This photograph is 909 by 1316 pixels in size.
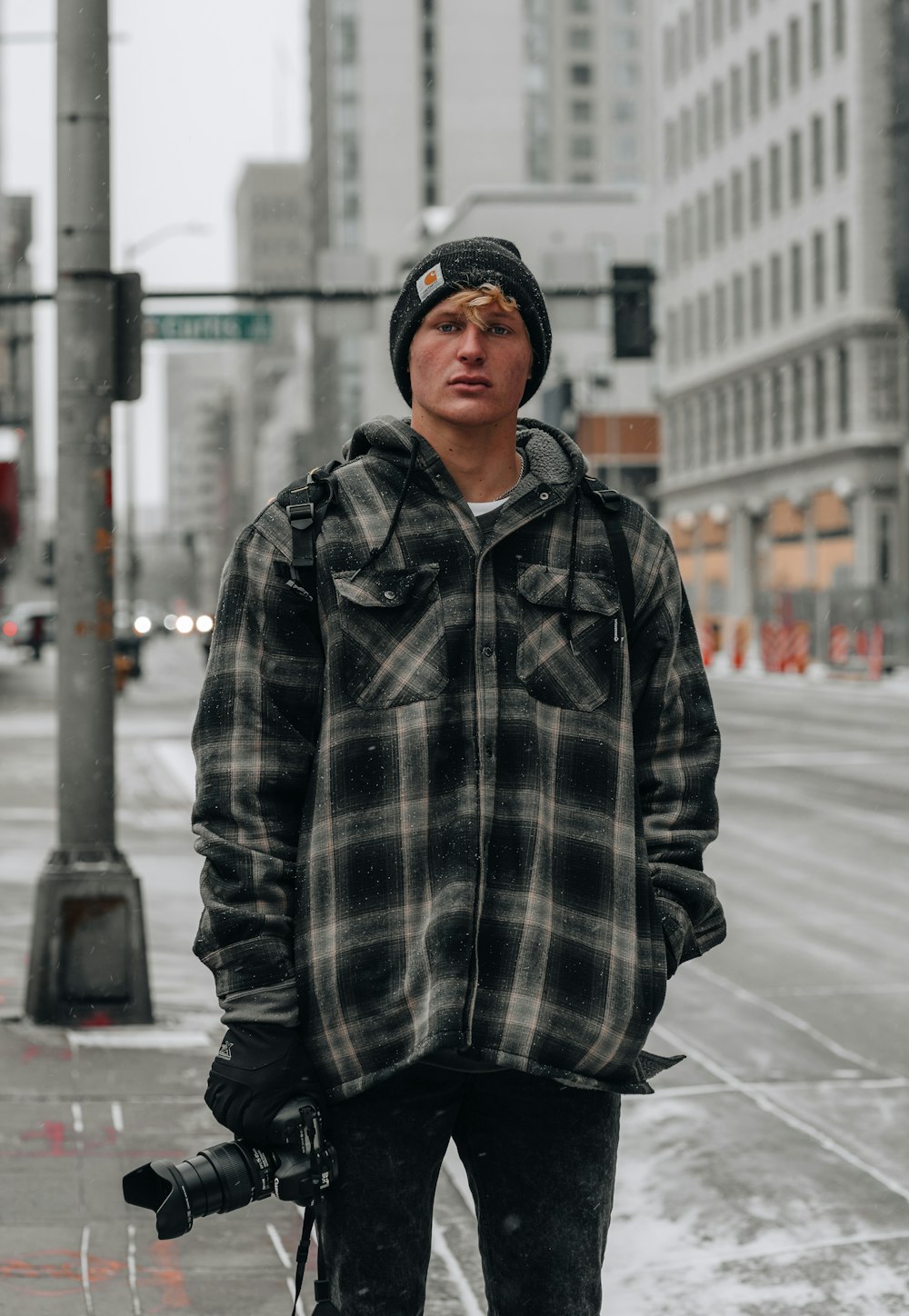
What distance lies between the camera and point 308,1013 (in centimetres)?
269

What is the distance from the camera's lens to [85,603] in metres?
7.15

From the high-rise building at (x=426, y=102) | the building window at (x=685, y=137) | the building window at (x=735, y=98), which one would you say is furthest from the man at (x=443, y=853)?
the high-rise building at (x=426, y=102)

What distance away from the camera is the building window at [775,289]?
201 feet

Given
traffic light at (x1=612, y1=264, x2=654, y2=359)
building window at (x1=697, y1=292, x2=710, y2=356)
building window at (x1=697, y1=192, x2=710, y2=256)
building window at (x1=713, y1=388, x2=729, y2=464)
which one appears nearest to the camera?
traffic light at (x1=612, y1=264, x2=654, y2=359)

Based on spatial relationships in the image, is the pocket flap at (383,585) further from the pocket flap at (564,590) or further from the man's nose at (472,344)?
the man's nose at (472,344)

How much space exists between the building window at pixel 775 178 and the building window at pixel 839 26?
5.52 m

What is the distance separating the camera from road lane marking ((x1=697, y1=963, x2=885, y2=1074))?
686 centimetres

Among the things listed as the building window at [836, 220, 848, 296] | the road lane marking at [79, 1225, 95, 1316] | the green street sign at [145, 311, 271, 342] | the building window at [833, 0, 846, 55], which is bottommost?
the road lane marking at [79, 1225, 95, 1316]

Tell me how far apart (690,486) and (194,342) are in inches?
2057

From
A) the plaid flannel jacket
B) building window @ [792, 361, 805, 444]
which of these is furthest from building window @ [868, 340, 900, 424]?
the plaid flannel jacket

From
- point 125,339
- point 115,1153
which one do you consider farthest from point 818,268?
point 115,1153

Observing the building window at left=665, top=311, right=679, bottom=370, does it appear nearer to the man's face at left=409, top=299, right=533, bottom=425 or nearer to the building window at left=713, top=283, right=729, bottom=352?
the building window at left=713, top=283, right=729, bottom=352

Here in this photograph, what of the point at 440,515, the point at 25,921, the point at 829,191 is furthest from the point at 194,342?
the point at 829,191

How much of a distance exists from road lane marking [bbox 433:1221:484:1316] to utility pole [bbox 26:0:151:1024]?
241 centimetres
